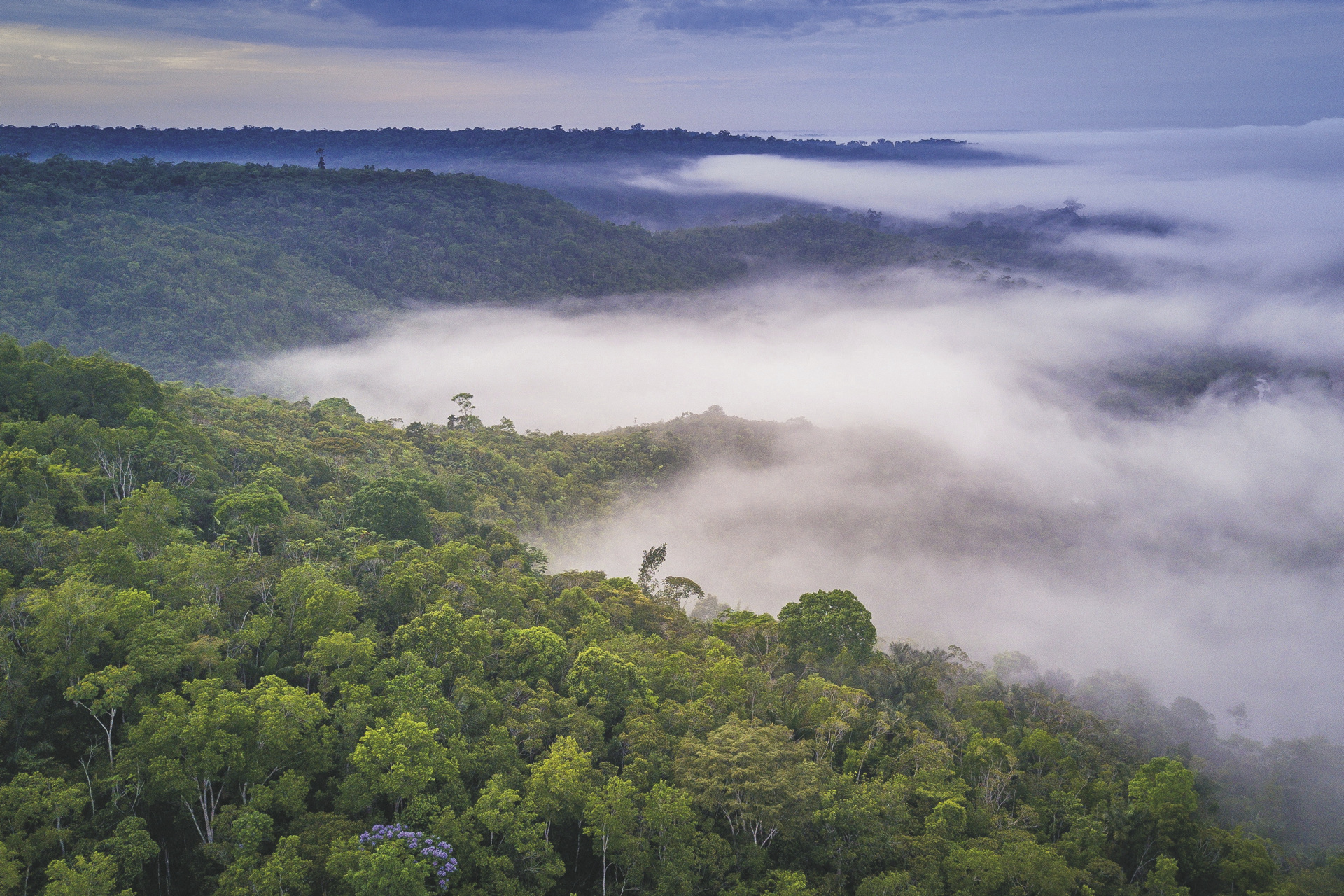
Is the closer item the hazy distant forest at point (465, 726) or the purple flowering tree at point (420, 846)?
the purple flowering tree at point (420, 846)

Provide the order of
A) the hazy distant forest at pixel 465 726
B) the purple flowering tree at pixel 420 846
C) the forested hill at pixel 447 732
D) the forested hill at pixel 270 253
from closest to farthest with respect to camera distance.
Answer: the purple flowering tree at pixel 420 846 → the forested hill at pixel 447 732 → the hazy distant forest at pixel 465 726 → the forested hill at pixel 270 253

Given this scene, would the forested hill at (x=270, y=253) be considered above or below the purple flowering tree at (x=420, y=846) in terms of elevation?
above

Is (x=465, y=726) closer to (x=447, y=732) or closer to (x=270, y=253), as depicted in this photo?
(x=447, y=732)

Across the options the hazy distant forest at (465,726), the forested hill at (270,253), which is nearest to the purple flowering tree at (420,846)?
the hazy distant forest at (465,726)

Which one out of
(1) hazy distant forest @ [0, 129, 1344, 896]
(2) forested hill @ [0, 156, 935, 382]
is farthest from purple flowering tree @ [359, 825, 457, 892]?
(2) forested hill @ [0, 156, 935, 382]

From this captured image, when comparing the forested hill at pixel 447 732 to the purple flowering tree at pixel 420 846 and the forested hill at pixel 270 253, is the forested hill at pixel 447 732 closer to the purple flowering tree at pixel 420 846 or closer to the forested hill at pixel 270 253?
the purple flowering tree at pixel 420 846

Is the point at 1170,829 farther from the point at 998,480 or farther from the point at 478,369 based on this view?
Answer: the point at 478,369

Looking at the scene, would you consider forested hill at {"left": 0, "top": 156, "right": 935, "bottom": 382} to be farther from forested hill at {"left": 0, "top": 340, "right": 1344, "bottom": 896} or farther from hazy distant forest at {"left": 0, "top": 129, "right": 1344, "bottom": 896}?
forested hill at {"left": 0, "top": 340, "right": 1344, "bottom": 896}
